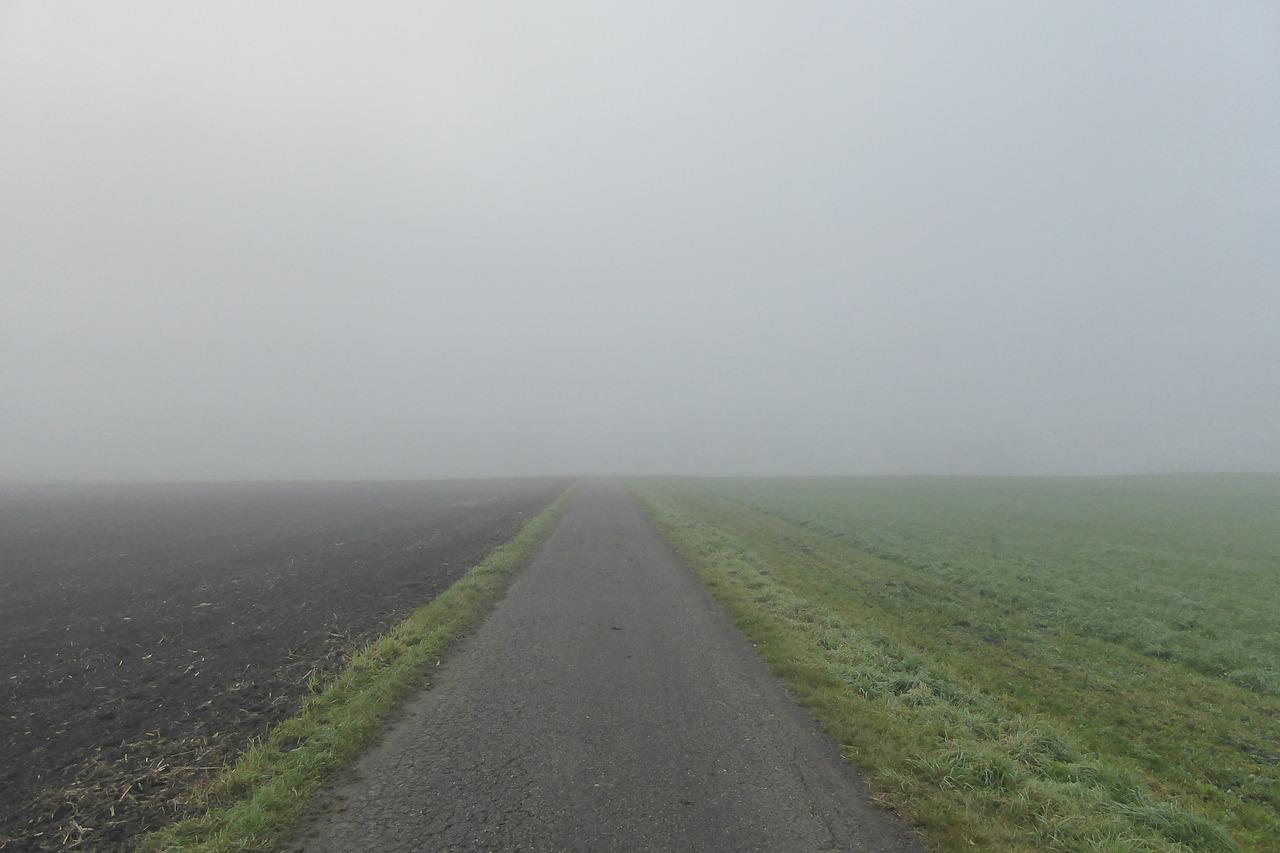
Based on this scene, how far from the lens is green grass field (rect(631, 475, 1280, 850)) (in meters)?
5.46

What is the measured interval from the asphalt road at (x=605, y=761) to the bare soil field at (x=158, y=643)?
7.54ft

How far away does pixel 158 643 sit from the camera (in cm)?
1059

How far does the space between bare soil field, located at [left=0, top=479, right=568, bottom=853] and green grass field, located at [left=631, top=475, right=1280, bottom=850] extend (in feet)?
25.4

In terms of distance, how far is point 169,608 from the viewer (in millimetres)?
13164

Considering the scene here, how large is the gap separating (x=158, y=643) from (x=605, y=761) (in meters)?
10.2

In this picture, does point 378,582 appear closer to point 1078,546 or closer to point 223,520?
point 223,520

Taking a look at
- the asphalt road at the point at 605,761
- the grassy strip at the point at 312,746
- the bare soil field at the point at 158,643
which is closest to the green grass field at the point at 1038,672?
the asphalt road at the point at 605,761

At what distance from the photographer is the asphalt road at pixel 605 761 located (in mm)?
4758

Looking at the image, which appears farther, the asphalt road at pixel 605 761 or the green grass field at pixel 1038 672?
the green grass field at pixel 1038 672

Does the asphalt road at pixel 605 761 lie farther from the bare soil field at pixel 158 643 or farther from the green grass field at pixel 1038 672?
the bare soil field at pixel 158 643

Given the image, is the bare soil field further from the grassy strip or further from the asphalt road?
the asphalt road

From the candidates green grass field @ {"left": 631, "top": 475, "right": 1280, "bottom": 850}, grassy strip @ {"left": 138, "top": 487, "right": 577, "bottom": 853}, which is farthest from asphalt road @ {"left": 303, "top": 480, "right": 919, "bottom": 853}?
green grass field @ {"left": 631, "top": 475, "right": 1280, "bottom": 850}

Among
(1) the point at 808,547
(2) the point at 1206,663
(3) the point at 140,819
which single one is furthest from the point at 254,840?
(1) the point at 808,547

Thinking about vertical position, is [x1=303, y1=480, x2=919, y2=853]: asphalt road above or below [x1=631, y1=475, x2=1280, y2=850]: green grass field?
above
